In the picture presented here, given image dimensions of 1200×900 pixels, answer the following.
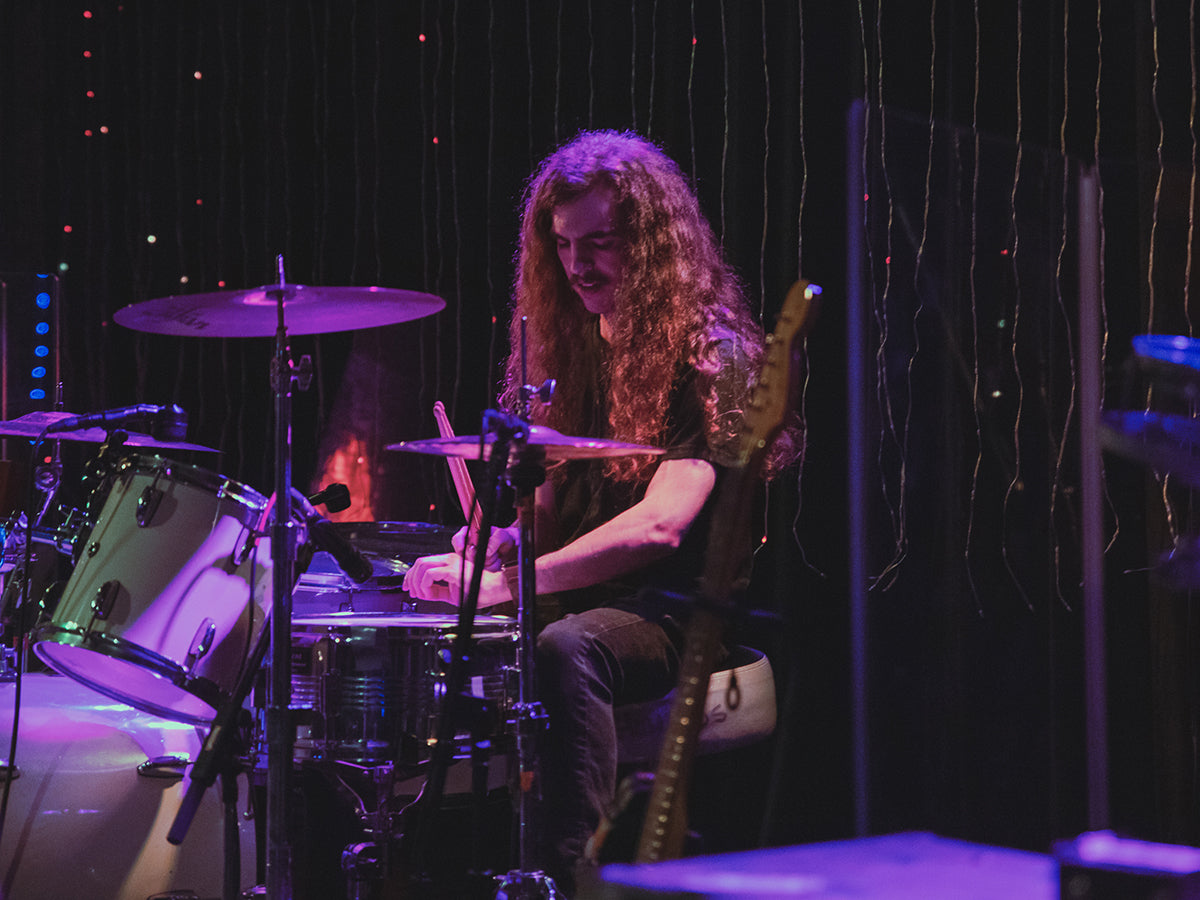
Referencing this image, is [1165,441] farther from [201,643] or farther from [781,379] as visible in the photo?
[201,643]

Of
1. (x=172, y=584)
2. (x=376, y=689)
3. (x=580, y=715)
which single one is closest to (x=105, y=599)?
(x=172, y=584)

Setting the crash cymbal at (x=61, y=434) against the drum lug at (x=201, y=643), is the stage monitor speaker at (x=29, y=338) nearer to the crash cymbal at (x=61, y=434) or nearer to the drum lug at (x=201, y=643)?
the crash cymbal at (x=61, y=434)

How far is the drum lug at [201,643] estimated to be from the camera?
2305 millimetres

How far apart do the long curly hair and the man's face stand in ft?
0.06

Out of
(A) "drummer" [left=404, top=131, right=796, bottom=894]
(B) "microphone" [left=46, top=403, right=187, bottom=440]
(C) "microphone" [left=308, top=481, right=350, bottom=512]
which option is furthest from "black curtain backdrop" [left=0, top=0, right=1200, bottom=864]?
(B) "microphone" [left=46, top=403, right=187, bottom=440]

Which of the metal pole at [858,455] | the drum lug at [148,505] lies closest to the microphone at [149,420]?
the drum lug at [148,505]

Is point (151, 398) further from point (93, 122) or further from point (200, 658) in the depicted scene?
point (200, 658)

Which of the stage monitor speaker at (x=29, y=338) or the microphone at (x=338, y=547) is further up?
the stage monitor speaker at (x=29, y=338)

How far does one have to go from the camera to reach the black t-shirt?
241 cm

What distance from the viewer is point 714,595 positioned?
1.51m

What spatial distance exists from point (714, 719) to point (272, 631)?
2.72 ft

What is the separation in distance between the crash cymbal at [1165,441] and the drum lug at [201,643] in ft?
5.28

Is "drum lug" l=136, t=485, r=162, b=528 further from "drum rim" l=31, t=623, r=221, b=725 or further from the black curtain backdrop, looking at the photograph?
the black curtain backdrop

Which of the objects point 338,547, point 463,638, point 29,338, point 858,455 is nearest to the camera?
point 463,638
